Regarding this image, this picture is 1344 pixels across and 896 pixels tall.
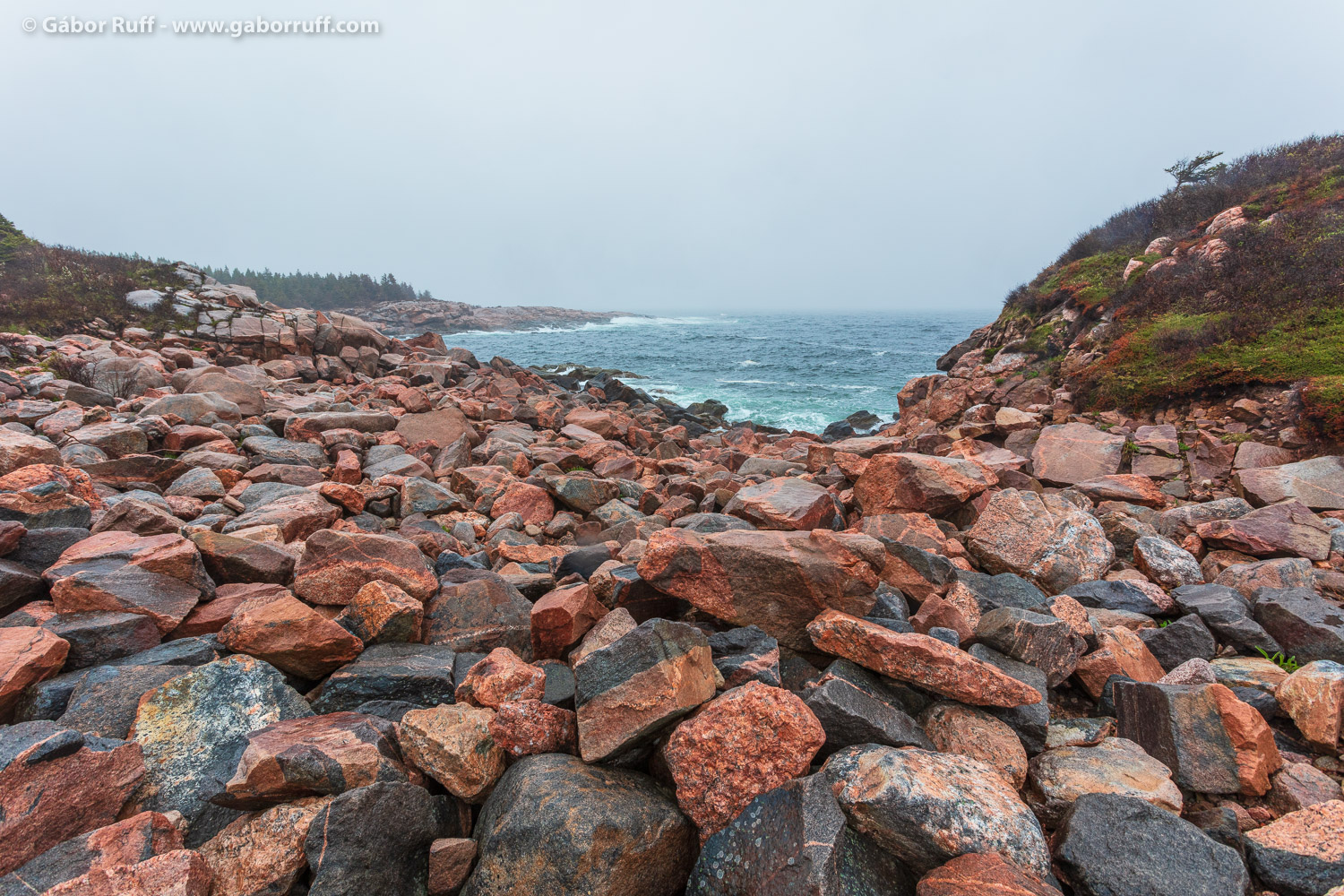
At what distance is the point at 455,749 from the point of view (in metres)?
2.64

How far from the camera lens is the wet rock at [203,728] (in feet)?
8.28

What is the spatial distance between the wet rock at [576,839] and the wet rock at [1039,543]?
14.1 ft

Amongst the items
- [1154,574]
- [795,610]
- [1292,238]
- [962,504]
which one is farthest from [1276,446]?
[795,610]

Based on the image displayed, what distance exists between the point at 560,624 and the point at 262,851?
1.78 meters

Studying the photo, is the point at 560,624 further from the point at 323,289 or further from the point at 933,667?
the point at 323,289

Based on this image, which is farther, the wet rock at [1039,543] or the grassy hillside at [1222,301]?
the grassy hillside at [1222,301]

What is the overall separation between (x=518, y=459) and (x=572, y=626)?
6.55 m

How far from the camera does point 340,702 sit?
3.11 metres

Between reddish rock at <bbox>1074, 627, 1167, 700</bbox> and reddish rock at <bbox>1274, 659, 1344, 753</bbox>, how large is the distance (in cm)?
62

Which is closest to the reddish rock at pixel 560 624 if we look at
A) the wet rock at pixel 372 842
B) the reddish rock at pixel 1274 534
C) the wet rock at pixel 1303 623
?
the wet rock at pixel 372 842

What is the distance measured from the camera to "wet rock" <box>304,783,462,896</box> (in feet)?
7.44

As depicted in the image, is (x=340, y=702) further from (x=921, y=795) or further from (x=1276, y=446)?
(x=1276, y=446)

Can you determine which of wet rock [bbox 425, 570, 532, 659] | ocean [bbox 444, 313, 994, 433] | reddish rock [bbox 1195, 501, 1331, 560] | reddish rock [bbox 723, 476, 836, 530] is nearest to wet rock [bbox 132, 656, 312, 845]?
wet rock [bbox 425, 570, 532, 659]

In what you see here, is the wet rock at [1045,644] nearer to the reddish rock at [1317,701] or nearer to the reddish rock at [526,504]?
the reddish rock at [1317,701]
